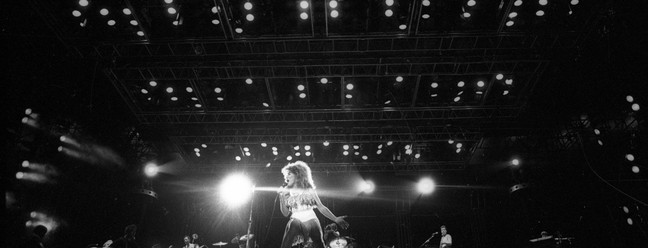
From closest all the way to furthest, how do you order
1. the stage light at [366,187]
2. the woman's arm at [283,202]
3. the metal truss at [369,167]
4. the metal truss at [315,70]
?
the woman's arm at [283,202] → the metal truss at [315,70] → the metal truss at [369,167] → the stage light at [366,187]

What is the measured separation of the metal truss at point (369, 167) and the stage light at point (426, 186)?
1.39ft

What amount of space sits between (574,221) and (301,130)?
755 centimetres

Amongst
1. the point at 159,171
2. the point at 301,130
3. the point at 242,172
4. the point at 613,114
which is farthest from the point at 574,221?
the point at 159,171

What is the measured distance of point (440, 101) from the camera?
1006 centimetres

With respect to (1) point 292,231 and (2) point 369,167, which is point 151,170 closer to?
(2) point 369,167

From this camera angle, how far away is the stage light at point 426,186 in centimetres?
1305

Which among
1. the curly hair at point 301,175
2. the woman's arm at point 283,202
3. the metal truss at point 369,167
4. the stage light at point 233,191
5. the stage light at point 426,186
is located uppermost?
the metal truss at point 369,167

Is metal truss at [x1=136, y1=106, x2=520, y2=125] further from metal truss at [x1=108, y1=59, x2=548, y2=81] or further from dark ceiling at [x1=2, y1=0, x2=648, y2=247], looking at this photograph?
metal truss at [x1=108, y1=59, x2=548, y2=81]

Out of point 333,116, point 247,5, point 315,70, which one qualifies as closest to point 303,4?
point 247,5

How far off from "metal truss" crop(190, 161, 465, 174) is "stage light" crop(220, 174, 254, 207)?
385 mm

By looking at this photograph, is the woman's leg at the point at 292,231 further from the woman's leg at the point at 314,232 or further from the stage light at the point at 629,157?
the stage light at the point at 629,157

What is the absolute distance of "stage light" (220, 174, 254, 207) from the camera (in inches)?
509

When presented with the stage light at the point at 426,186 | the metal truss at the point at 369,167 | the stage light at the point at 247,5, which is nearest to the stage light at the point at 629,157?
the metal truss at the point at 369,167

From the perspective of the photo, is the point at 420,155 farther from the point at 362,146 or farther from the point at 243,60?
the point at 243,60
